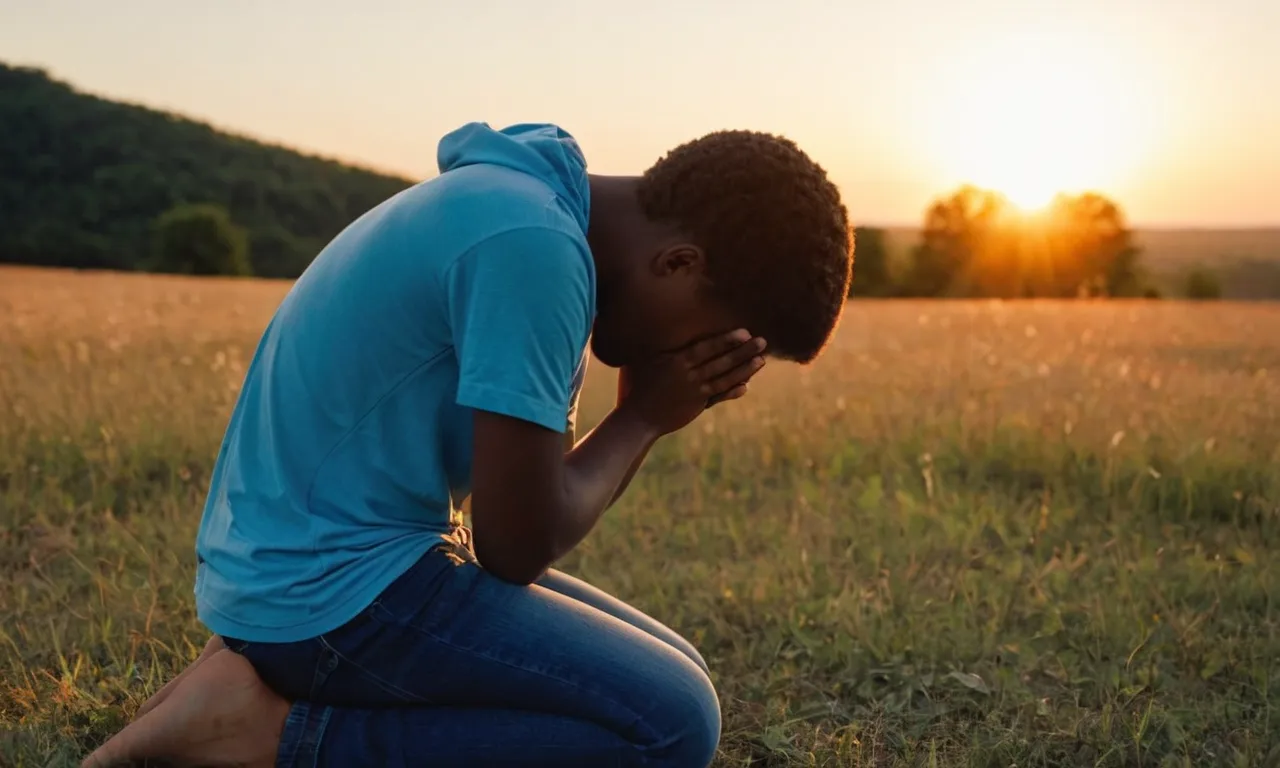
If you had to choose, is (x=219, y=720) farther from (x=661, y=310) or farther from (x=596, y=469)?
(x=661, y=310)

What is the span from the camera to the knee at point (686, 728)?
2.38 metres

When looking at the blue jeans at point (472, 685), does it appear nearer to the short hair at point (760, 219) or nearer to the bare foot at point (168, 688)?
the bare foot at point (168, 688)

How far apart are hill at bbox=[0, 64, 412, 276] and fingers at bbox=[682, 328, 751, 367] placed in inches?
2054

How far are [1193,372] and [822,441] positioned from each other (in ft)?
14.4

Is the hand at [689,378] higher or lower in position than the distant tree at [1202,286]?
higher

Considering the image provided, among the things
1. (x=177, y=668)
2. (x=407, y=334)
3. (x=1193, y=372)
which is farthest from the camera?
(x=1193, y=372)

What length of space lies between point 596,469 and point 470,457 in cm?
26

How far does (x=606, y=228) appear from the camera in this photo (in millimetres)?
2301

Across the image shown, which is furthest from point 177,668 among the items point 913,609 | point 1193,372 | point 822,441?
point 1193,372

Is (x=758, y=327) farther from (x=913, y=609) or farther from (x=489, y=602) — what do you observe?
(x=913, y=609)

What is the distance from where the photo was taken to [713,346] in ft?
7.71

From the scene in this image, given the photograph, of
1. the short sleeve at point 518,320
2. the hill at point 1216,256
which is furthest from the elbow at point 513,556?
the hill at point 1216,256

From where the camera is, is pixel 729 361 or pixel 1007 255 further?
pixel 1007 255

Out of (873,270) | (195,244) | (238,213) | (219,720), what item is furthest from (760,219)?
(238,213)
